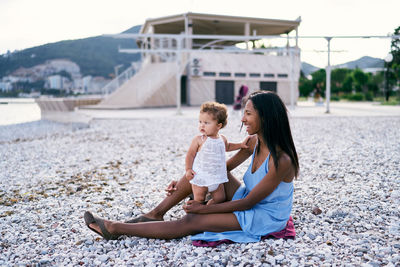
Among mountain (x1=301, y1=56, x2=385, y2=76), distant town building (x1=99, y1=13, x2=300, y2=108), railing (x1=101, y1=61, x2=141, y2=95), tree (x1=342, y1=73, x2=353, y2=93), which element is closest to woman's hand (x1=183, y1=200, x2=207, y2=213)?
mountain (x1=301, y1=56, x2=385, y2=76)

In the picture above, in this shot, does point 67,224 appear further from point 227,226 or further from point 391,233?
point 391,233

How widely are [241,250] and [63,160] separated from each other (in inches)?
187

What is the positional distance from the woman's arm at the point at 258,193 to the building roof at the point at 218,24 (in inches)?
821

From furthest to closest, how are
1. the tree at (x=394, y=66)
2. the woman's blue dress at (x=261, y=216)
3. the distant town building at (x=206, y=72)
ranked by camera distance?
the distant town building at (x=206, y=72) < the tree at (x=394, y=66) < the woman's blue dress at (x=261, y=216)

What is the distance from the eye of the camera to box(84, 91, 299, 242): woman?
2262 mm

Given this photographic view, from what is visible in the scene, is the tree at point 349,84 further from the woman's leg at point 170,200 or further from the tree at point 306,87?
the woman's leg at point 170,200

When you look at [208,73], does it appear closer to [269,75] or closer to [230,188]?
[269,75]

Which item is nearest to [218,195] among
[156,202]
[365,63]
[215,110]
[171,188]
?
[171,188]

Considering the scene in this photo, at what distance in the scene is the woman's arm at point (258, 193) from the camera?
2242 mm

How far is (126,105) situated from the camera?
22234mm

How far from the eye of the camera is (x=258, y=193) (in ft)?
7.50

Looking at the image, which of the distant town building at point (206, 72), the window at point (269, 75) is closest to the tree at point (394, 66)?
the distant town building at point (206, 72)

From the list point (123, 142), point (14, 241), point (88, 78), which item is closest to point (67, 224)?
point (14, 241)

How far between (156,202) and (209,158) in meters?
1.35
